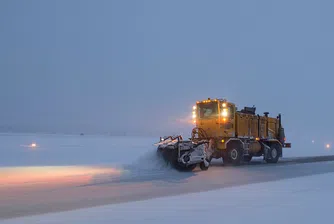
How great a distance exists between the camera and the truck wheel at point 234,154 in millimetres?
18719

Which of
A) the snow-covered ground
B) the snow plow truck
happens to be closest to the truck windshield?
the snow plow truck

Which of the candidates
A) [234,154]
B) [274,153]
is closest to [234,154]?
[234,154]

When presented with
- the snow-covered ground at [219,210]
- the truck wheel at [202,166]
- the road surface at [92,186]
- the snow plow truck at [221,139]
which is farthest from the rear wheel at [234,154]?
the snow-covered ground at [219,210]

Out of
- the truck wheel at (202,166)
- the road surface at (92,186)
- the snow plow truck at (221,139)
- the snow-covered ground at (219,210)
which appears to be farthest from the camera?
the truck wheel at (202,166)

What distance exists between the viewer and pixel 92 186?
1134 cm

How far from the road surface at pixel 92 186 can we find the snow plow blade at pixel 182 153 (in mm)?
623

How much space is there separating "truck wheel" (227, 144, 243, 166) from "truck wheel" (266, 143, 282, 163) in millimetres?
3217

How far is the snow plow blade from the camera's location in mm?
15627

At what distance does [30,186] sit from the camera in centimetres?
1133

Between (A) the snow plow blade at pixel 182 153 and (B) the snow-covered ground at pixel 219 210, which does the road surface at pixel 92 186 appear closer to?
(A) the snow plow blade at pixel 182 153

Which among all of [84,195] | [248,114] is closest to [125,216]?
[84,195]

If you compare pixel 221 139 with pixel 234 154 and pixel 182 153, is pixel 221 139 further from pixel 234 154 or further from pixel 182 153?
pixel 182 153

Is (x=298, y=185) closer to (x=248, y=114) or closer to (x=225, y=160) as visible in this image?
(x=225, y=160)

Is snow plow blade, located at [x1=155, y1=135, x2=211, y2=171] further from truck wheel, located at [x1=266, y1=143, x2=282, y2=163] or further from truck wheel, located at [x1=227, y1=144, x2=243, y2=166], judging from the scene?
truck wheel, located at [x1=266, y1=143, x2=282, y2=163]
